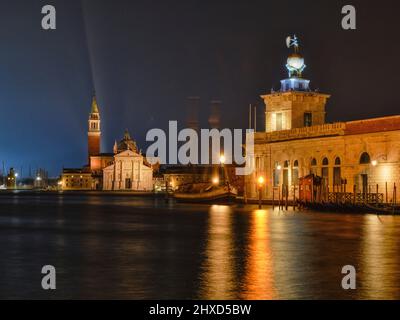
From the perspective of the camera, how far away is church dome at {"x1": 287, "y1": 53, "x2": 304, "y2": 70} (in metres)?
63.9

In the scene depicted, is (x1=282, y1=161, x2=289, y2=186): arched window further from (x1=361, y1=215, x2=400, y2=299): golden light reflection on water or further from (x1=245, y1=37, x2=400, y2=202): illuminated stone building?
(x1=361, y1=215, x2=400, y2=299): golden light reflection on water

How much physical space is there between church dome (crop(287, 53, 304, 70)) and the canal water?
37025mm

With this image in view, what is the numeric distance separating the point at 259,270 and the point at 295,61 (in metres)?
50.1

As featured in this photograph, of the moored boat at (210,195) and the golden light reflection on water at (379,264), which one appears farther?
the moored boat at (210,195)

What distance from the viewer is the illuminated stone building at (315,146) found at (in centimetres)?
4784

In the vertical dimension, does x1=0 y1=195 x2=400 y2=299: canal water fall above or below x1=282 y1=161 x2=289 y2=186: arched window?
below

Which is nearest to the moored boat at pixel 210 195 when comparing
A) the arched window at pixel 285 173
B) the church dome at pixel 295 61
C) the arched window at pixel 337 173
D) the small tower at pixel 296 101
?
the arched window at pixel 285 173

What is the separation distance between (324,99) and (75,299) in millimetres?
55157

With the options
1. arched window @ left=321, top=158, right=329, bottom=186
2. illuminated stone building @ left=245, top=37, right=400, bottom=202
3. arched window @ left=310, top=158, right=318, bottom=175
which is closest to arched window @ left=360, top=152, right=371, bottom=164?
illuminated stone building @ left=245, top=37, right=400, bottom=202

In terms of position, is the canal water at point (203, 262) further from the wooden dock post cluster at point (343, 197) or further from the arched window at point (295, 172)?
the arched window at point (295, 172)

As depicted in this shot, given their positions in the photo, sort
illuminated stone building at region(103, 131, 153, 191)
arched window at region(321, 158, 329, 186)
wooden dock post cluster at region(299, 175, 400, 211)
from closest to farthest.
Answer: wooden dock post cluster at region(299, 175, 400, 211) → arched window at region(321, 158, 329, 186) → illuminated stone building at region(103, 131, 153, 191)

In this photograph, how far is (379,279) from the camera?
1420 cm

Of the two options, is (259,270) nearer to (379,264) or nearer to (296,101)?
(379,264)
